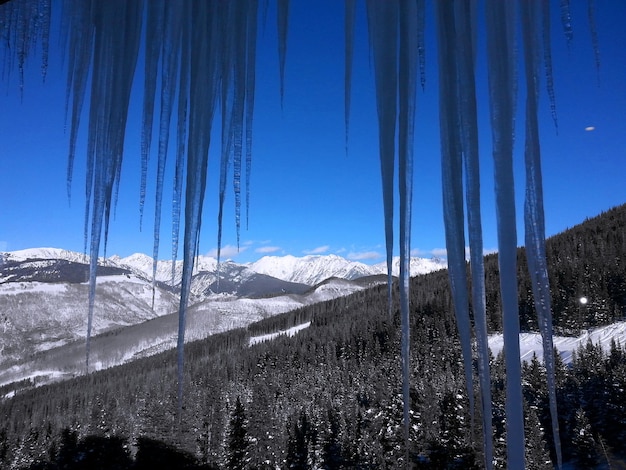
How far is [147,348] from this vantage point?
564ft

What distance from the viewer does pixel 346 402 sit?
207ft

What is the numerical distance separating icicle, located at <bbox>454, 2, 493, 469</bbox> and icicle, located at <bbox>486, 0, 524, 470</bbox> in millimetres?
92

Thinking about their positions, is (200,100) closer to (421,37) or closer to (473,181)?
(421,37)

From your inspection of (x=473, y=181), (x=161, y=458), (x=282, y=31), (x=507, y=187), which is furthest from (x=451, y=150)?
(x=161, y=458)

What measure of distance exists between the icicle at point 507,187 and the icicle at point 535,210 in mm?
85

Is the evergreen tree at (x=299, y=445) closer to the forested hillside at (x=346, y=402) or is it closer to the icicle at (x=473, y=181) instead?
the forested hillside at (x=346, y=402)

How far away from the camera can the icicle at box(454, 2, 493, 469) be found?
74.1 inches

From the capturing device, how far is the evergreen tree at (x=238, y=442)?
157 feet

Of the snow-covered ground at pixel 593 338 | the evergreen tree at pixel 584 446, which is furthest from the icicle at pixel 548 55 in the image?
the snow-covered ground at pixel 593 338

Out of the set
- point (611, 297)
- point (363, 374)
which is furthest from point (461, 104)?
point (611, 297)

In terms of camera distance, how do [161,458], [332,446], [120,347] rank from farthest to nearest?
[120,347] < [161,458] < [332,446]

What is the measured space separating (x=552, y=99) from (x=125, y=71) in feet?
8.47

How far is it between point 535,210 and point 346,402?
66.6 metres

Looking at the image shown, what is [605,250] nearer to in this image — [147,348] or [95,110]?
[95,110]
